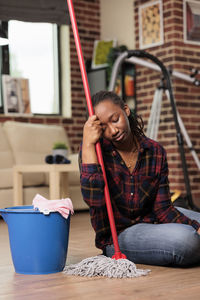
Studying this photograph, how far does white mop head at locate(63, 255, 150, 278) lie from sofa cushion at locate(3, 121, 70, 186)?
9.15ft

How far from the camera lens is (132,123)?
2.30 m

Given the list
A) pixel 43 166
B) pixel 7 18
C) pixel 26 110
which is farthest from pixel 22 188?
pixel 7 18

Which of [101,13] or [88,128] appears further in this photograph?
[101,13]

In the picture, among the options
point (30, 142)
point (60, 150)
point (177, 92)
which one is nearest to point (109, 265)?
point (60, 150)

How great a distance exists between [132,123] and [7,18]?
143 inches

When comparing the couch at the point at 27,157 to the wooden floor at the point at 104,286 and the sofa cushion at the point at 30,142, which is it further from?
the wooden floor at the point at 104,286

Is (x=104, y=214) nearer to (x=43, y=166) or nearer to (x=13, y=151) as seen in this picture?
(x=43, y=166)

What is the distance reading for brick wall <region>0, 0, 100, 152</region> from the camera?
6249 mm

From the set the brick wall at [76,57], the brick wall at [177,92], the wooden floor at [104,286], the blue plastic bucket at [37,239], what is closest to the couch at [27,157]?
the brick wall at [76,57]

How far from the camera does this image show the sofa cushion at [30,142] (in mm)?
5098

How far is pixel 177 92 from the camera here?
570 cm

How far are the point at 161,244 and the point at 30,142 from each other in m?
3.23

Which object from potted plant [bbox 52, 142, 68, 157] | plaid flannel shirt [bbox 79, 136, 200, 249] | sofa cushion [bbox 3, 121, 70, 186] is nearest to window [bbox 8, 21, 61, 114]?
sofa cushion [bbox 3, 121, 70, 186]

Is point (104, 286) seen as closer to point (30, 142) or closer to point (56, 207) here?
point (56, 207)
